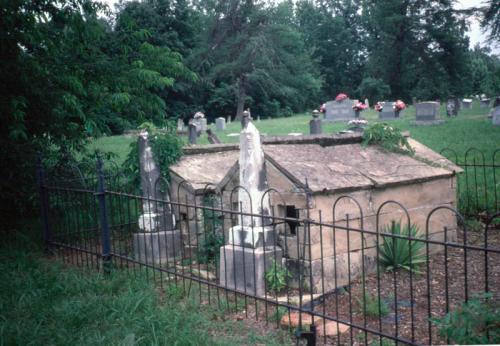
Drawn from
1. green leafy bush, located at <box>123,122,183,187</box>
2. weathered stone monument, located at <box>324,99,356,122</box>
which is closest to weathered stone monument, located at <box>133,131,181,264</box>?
green leafy bush, located at <box>123,122,183,187</box>

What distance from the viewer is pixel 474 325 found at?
298cm

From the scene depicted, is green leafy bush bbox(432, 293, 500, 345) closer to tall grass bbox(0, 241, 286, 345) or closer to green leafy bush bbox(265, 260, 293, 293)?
tall grass bbox(0, 241, 286, 345)

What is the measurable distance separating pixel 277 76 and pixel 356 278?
1556 inches

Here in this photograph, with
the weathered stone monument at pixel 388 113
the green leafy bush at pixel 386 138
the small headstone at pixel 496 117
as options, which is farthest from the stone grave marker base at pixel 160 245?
the weathered stone monument at pixel 388 113

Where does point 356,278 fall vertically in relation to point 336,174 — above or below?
below

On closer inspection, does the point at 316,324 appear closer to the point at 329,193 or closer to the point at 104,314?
the point at 329,193

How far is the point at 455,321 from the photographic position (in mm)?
3037

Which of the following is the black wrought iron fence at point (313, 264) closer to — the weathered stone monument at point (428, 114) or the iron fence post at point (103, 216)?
the iron fence post at point (103, 216)

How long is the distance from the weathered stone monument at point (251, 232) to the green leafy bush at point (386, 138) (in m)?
2.19

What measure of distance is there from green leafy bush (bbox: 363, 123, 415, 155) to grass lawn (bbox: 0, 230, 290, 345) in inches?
135

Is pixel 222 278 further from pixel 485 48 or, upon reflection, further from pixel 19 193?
pixel 485 48

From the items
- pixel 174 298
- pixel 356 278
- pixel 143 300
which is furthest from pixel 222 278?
pixel 356 278

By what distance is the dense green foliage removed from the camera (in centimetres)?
707

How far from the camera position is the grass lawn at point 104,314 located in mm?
3947
